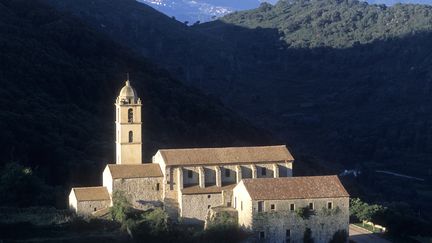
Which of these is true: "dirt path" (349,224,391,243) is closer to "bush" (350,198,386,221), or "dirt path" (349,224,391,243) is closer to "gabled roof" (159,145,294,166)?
"bush" (350,198,386,221)

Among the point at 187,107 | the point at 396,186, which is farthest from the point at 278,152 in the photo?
the point at 396,186

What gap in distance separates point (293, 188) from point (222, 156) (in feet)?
14.4

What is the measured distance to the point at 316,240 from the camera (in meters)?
36.3

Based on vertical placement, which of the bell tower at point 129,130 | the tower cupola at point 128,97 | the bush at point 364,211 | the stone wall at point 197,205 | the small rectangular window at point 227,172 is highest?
the tower cupola at point 128,97

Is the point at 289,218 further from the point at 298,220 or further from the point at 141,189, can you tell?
the point at 141,189

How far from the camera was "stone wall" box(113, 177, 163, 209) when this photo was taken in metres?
37.6

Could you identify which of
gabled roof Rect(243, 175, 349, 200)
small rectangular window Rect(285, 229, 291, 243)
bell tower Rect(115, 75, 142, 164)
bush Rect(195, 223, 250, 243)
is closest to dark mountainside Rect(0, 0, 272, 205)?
bell tower Rect(115, 75, 142, 164)

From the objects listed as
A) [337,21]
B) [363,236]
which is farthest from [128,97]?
[337,21]

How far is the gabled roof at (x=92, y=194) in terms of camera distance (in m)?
37.6

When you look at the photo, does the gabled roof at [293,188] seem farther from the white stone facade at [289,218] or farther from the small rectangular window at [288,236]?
the small rectangular window at [288,236]

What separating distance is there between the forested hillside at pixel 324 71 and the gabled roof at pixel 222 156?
41.6 m

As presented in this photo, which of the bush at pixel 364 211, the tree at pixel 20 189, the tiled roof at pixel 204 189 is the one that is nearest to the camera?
the tiled roof at pixel 204 189

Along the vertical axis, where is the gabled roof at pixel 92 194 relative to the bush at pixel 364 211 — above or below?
above

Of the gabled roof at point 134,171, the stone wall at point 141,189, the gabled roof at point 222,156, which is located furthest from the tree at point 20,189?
the gabled roof at point 222,156
